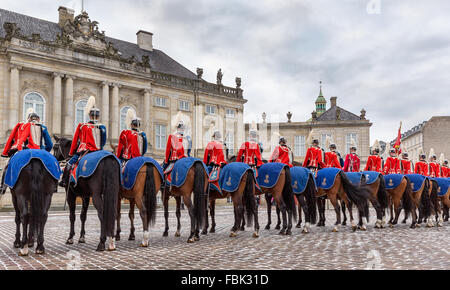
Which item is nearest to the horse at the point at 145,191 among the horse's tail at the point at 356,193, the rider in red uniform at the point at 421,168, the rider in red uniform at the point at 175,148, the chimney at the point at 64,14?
the rider in red uniform at the point at 175,148

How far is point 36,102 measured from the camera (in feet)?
107

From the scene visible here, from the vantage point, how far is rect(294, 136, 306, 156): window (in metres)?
47.0

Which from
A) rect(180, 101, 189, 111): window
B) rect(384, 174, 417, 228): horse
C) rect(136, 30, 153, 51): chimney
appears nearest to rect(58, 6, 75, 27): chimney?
rect(136, 30, 153, 51): chimney

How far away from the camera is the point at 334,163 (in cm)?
1355

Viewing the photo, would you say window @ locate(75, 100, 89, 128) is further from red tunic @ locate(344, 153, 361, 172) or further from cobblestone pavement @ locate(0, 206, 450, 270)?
cobblestone pavement @ locate(0, 206, 450, 270)

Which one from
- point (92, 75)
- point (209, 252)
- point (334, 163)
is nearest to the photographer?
point (209, 252)

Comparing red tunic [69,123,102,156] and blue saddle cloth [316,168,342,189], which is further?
blue saddle cloth [316,168,342,189]

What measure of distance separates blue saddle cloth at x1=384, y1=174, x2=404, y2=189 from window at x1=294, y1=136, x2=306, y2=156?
32919mm

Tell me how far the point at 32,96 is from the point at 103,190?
91.7 feet

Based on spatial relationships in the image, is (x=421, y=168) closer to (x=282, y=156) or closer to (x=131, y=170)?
(x=282, y=156)

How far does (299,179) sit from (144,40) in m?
37.3

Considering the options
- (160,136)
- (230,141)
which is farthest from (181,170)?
(230,141)
